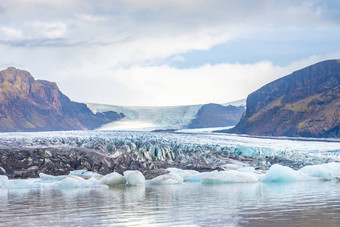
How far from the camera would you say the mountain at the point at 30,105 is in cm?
11544

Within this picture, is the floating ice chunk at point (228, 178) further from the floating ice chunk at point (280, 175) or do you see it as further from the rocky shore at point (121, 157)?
the rocky shore at point (121, 157)

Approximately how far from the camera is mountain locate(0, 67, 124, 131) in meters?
115

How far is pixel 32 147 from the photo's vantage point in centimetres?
2458

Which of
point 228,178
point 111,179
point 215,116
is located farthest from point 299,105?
point 111,179

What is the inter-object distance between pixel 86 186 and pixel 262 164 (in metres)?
11.8

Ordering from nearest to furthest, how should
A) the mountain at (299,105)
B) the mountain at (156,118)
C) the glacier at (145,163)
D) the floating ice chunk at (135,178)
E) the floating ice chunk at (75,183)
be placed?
the floating ice chunk at (75,183) → the floating ice chunk at (135,178) → the glacier at (145,163) → the mountain at (156,118) → the mountain at (299,105)

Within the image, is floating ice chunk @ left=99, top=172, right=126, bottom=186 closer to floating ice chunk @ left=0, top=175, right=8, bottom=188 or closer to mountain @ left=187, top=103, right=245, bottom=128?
floating ice chunk @ left=0, top=175, right=8, bottom=188

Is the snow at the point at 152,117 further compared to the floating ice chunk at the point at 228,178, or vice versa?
the snow at the point at 152,117

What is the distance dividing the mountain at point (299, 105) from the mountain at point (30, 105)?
41.8 meters

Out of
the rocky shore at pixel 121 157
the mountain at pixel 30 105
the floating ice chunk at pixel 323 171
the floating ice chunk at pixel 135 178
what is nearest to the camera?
the floating ice chunk at pixel 135 178

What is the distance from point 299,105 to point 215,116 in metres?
15.4

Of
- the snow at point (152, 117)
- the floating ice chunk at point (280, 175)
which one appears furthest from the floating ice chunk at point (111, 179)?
the snow at point (152, 117)

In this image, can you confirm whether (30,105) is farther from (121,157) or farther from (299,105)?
(121,157)

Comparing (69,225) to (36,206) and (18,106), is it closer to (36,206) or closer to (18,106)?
(36,206)
